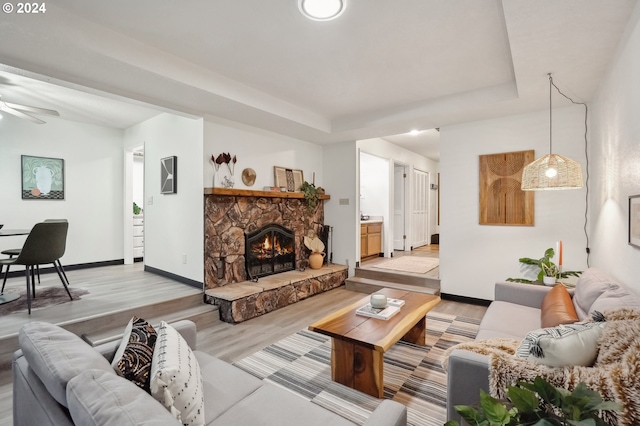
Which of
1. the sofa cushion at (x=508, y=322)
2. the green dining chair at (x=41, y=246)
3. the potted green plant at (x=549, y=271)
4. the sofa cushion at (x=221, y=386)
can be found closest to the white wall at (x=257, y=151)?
the green dining chair at (x=41, y=246)

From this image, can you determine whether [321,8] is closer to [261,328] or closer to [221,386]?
[221,386]

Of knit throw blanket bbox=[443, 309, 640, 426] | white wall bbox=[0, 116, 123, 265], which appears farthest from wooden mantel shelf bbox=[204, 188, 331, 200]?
knit throw blanket bbox=[443, 309, 640, 426]

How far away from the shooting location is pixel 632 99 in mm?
1977

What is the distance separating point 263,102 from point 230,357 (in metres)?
2.73

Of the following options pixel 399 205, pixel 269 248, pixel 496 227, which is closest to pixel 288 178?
pixel 269 248

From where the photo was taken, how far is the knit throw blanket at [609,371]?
1101mm

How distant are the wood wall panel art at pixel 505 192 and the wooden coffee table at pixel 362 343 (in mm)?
2130

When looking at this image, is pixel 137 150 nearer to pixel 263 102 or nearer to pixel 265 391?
pixel 263 102

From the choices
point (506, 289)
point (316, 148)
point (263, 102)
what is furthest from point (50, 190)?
point (506, 289)

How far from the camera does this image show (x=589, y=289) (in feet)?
7.09

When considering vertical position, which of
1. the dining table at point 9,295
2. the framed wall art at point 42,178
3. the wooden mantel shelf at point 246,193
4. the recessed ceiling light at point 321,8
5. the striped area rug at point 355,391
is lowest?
the striped area rug at point 355,391

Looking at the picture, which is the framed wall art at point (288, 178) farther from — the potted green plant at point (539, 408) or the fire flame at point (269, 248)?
the potted green plant at point (539, 408)

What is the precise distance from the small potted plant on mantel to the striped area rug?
1828 millimetres

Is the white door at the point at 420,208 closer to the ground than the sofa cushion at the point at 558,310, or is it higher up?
higher up
